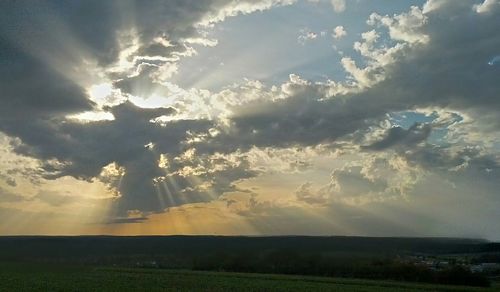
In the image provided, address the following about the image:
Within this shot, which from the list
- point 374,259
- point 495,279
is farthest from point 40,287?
point 495,279

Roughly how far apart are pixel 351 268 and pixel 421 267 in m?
10.9

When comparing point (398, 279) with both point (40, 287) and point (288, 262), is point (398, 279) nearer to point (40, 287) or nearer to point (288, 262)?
point (288, 262)

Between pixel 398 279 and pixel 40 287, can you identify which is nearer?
pixel 40 287

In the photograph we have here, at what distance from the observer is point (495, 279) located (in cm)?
8319

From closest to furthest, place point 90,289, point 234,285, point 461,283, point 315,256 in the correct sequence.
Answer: point 90,289
point 234,285
point 461,283
point 315,256

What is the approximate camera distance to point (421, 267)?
78.7 m

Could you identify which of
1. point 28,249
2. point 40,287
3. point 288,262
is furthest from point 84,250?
point 40,287

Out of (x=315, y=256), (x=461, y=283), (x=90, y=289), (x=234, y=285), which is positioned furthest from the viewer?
(x=315, y=256)

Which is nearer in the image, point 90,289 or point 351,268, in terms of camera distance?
point 90,289

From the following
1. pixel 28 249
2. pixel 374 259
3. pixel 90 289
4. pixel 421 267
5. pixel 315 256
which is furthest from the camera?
pixel 28 249

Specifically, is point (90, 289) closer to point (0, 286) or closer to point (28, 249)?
point (0, 286)

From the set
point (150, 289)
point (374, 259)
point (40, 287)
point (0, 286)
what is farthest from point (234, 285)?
point (374, 259)

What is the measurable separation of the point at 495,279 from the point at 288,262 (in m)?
34.5

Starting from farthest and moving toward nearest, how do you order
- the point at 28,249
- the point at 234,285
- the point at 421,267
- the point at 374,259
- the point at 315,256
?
the point at 28,249 < the point at 315,256 < the point at 374,259 < the point at 421,267 < the point at 234,285
